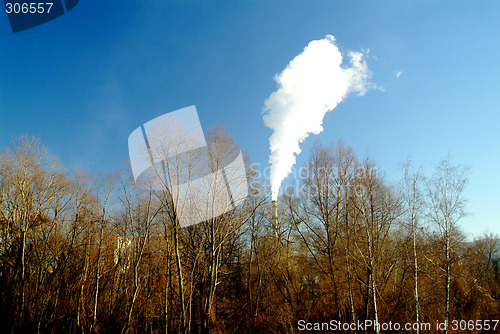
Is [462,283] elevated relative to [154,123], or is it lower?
lower

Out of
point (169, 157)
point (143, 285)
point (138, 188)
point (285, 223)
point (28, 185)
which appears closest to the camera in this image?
point (169, 157)

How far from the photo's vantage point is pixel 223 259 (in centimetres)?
1648

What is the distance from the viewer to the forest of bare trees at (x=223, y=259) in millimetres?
12938

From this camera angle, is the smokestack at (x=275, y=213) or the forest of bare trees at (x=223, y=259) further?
the smokestack at (x=275, y=213)

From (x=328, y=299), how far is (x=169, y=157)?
14.0 m

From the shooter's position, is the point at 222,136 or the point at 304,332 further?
→ the point at 304,332

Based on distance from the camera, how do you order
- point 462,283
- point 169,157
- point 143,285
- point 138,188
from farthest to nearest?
point 462,283 → point 143,285 → point 138,188 → point 169,157

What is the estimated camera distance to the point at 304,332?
1527cm

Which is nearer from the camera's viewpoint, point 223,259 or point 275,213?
point 223,259

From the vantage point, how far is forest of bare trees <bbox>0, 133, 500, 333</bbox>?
42.4 feet

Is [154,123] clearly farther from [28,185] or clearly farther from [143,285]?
[143,285]

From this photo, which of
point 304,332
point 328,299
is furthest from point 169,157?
point 328,299

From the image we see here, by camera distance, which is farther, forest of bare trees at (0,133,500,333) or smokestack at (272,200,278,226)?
Result: smokestack at (272,200,278,226)

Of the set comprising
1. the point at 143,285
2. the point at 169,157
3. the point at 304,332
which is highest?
the point at 169,157
